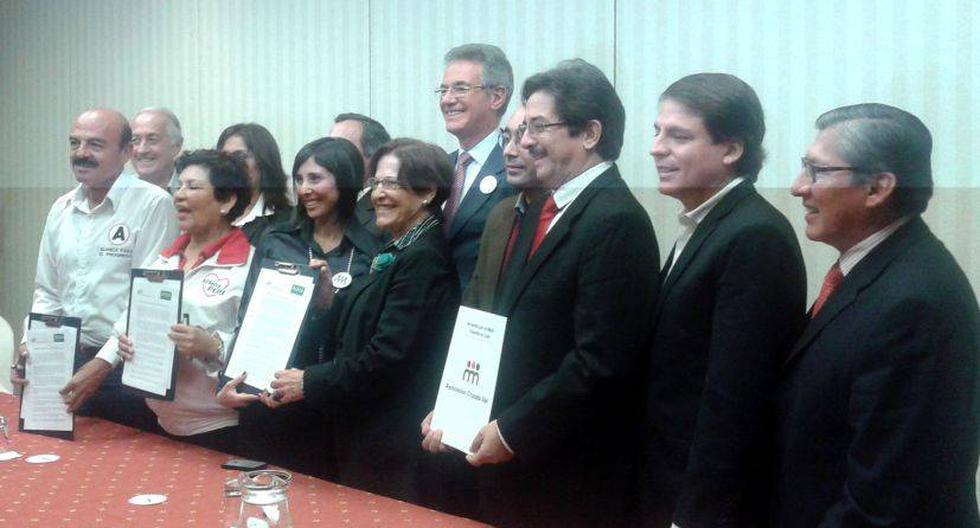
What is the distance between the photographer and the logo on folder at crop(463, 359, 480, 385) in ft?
6.34

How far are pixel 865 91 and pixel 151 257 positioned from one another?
1964mm

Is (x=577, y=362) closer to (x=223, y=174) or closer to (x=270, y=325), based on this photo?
(x=270, y=325)

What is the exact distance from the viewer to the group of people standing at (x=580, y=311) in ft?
4.82

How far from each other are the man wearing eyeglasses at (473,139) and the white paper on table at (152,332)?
66 centimetres

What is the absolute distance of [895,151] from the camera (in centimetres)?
153

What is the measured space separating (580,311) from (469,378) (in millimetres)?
243

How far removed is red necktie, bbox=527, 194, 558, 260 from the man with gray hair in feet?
5.18

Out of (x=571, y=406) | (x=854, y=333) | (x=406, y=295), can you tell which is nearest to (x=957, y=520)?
(x=854, y=333)

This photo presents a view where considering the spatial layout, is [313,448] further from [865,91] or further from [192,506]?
[865,91]

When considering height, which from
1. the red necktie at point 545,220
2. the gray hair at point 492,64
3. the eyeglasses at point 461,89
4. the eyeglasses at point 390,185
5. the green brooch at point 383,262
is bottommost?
the green brooch at point 383,262

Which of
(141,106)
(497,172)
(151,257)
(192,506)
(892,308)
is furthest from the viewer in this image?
(141,106)

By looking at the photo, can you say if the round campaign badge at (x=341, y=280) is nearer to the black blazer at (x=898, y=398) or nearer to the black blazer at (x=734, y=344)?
the black blazer at (x=734, y=344)

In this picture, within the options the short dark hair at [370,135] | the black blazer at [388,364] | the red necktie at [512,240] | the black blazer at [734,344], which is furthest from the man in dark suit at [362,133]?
the black blazer at [734,344]

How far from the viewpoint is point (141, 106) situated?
157 inches
